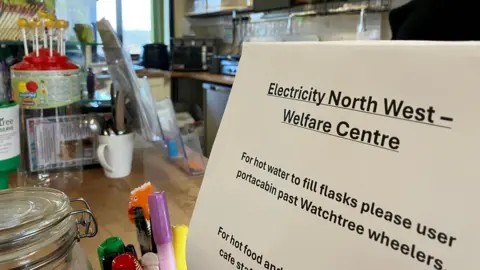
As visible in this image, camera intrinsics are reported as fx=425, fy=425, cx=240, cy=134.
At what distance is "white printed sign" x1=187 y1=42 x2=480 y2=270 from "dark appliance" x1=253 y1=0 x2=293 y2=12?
2813mm

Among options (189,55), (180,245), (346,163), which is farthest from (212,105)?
(346,163)

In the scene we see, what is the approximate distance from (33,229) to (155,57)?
380cm

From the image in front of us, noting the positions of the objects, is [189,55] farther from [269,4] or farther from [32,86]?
[32,86]

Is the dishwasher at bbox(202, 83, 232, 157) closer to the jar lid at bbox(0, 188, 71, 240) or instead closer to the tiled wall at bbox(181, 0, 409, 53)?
the tiled wall at bbox(181, 0, 409, 53)

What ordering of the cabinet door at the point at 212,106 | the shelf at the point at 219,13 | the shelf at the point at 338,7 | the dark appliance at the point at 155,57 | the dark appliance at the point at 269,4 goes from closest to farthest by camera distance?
the shelf at the point at 338,7, the dark appliance at the point at 269,4, the cabinet door at the point at 212,106, the shelf at the point at 219,13, the dark appliance at the point at 155,57

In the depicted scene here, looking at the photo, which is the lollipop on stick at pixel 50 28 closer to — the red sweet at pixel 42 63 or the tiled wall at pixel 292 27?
the red sweet at pixel 42 63

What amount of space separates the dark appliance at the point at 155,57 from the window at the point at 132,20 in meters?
0.53

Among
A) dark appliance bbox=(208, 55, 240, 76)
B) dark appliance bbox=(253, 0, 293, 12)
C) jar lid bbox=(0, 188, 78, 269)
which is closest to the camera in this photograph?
jar lid bbox=(0, 188, 78, 269)

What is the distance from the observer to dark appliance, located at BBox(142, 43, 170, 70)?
4047mm

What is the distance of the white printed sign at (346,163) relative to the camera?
0.26 m

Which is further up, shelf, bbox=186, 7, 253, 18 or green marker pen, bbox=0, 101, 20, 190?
shelf, bbox=186, 7, 253, 18

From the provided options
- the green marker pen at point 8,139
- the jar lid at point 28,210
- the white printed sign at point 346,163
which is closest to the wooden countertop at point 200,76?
the green marker pen at point 8,139

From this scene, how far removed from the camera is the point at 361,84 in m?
0.31

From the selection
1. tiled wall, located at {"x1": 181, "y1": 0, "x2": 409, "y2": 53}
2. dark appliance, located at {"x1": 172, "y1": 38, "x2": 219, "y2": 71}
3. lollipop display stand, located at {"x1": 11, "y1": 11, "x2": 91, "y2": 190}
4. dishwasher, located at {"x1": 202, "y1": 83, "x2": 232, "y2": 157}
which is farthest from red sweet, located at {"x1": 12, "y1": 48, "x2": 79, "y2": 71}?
dark appliance, located at {"x1": 172, "y1": 38, "x2": 219, "y2": 71}
